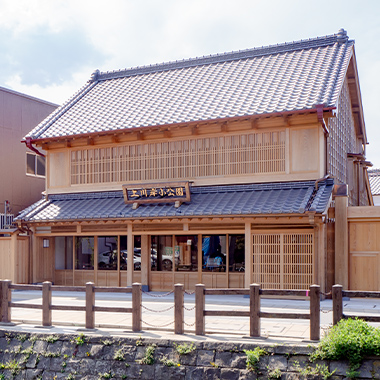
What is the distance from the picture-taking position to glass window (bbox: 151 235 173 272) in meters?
18.8

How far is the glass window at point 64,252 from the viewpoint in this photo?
2100 cm

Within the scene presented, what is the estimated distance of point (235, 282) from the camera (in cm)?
1766

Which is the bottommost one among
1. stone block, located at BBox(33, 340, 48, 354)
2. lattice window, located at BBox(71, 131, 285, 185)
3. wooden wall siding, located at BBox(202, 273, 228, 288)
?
stone block, located at BBox(33, 340, 48, 354)

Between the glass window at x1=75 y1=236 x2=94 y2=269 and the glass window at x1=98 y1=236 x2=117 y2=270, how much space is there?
16.7 inches

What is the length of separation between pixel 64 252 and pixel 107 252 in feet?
7.54

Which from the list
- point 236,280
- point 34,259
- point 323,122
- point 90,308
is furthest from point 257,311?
point 34,259

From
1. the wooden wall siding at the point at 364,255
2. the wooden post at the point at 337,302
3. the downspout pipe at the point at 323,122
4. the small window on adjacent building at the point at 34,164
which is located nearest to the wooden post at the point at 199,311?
the wooden post at the point at 337,302

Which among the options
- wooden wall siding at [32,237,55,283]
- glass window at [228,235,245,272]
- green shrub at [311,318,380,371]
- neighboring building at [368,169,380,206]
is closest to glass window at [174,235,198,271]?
glass window at [228,235,245,272]

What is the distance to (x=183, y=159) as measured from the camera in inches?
742

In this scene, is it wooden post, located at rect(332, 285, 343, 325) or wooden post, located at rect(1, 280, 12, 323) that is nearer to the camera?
wooden post, located at rect(332, 285, 343, 325)

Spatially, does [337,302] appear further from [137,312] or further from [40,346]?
[40,346]

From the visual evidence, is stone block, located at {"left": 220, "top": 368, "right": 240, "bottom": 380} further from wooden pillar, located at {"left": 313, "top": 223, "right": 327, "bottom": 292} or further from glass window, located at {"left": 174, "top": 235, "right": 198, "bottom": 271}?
glass window, located at {"left": 174, "top": 235, "right": 198, "bottom": 271}

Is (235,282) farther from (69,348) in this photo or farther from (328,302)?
(69,348)

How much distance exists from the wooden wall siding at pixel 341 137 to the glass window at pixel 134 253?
293 inches
